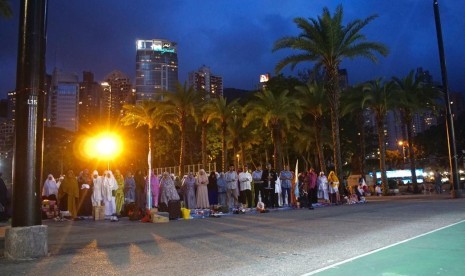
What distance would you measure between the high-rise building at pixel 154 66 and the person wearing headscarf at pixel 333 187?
447 ft

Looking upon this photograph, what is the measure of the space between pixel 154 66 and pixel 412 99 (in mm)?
136959

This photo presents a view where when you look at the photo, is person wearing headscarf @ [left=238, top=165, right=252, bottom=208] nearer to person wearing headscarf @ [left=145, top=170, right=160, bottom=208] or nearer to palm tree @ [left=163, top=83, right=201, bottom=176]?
person wearing headscarf @ [left=145, top=170, right=160, bottom=208]

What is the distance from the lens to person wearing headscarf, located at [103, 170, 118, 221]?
60.2ft

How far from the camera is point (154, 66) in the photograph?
536 ft

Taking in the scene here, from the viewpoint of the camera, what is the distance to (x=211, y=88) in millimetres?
181250

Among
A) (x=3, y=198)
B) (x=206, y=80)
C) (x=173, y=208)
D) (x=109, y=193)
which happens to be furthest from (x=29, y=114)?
(x=206, y=80)

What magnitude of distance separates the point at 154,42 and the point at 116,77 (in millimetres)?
39598

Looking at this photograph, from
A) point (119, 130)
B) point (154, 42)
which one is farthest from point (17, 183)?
point (154, 42)

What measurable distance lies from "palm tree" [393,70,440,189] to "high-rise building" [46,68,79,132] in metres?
117

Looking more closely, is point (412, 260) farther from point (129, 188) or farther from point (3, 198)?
point (129, 188)

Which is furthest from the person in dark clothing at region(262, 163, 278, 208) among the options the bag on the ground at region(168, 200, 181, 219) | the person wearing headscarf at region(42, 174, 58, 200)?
the person wearing headscarf at region(42, 174, 58, 200)

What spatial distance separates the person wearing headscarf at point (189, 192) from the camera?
2150cm

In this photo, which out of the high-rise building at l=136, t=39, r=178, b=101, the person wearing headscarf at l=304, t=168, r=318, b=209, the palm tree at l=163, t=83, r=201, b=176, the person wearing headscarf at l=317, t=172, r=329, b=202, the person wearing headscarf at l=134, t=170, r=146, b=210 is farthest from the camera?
the high-rise building at l=136, t=39, r=178, b=101

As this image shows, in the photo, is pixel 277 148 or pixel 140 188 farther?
pixel 277 148
